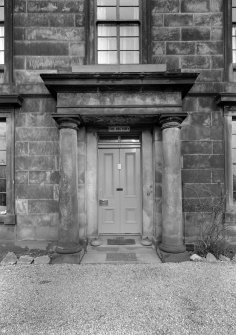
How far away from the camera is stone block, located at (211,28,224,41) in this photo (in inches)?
221

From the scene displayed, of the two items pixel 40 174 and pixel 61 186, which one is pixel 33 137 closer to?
pixel 40 174

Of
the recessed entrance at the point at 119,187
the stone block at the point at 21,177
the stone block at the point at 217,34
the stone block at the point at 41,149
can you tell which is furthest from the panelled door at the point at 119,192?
the stone block at the point at 217,34

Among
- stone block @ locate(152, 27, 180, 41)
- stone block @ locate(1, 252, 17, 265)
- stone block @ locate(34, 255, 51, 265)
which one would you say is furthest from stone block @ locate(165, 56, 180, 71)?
stone block @ locate(1, 252, 17, 265)

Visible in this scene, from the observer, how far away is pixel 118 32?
5855 millimetres

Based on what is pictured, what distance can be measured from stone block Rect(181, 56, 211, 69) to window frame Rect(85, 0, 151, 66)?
947mm

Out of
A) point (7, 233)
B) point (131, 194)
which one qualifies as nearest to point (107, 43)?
point (131, 194)

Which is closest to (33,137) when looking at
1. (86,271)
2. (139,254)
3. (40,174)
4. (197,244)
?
(40,174)

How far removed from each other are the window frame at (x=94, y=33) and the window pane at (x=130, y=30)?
201mm

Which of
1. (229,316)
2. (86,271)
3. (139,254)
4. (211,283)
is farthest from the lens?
(139,254)

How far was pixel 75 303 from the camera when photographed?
3174mm

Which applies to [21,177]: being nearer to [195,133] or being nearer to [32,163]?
[32,163]

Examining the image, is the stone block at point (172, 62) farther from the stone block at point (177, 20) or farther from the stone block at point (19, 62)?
the stone block at point (19, 62)

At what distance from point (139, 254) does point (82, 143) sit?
308 cm

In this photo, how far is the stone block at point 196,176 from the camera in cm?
555
